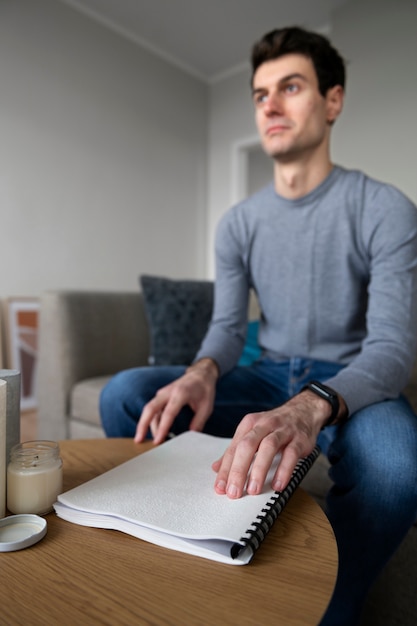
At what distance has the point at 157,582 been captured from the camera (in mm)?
377

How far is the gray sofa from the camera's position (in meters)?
1.61

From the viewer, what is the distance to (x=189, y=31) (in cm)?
346

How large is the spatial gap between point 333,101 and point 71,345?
1198mm

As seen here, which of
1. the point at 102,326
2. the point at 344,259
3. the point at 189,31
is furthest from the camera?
the point at 189,31

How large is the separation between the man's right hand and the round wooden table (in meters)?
0.31

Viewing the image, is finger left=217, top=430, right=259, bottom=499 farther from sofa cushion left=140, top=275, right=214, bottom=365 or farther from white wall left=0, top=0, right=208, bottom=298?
white wall left=0, top=0, right=208, bottom=298

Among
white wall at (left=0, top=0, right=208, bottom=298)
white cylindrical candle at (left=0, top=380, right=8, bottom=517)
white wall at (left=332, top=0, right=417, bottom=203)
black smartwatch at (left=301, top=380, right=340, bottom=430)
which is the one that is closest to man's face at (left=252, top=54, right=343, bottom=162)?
black smartwatch at (left=301, top=380, right=340, bottom=430)

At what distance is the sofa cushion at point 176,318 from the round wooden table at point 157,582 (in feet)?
3.93

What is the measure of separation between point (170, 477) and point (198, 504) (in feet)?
0.27

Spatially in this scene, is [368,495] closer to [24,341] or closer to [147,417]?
[147,417]

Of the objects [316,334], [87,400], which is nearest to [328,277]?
[316,334]

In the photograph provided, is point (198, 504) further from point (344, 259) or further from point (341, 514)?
point (344, 259)

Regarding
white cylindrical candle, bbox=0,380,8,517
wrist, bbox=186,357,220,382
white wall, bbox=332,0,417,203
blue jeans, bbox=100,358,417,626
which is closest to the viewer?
white cylindrical candle, bbox=0,380,8,517

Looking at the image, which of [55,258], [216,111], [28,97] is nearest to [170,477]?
[55,258]
